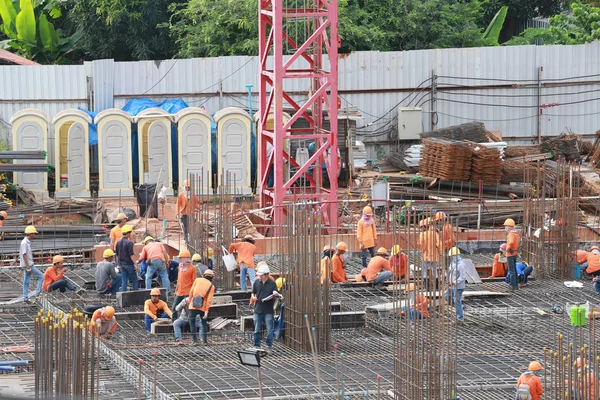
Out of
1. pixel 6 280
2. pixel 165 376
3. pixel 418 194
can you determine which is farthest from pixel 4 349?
pixel 418 194

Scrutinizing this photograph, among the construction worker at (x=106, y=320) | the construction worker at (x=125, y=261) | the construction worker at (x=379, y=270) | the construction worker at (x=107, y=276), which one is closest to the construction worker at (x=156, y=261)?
the construction worker at (x=125, y=261)

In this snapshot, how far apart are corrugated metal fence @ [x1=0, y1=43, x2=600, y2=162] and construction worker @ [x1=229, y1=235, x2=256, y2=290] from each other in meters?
11.8

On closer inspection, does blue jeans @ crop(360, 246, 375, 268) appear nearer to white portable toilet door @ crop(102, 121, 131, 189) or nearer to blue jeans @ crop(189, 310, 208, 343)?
blue jeans @ crop(189, 310, 208, 343)

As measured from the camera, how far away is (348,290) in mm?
20266

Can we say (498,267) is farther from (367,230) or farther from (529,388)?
(529,388)

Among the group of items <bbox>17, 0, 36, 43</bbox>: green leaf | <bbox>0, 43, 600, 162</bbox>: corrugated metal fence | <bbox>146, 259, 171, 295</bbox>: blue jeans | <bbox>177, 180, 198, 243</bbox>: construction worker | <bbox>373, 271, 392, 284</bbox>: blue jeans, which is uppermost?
<bbox>17, 0, 36, 43</bbox>: green leaf

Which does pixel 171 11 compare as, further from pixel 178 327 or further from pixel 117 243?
pixel 178 327

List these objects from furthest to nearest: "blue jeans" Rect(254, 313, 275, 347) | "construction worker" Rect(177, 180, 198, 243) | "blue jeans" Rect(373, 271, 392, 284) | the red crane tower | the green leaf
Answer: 1. the green leaf
2. the red crane tower
3. "construction worker" Rect(177, 180, 198, 243)
4. "blue jeans" Rect(373, 271, 392, 284)
5. "blue jeans" Rect(254, 313, 275, 347)

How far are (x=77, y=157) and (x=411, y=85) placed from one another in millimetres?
9046

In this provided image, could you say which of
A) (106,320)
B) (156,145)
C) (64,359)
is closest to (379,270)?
(106,320)

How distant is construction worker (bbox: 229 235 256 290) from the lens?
19.9 m

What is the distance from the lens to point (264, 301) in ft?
54.2

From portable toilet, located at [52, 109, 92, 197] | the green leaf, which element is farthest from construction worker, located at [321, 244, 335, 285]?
the green leaf

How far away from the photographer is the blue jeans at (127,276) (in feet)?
64.5
